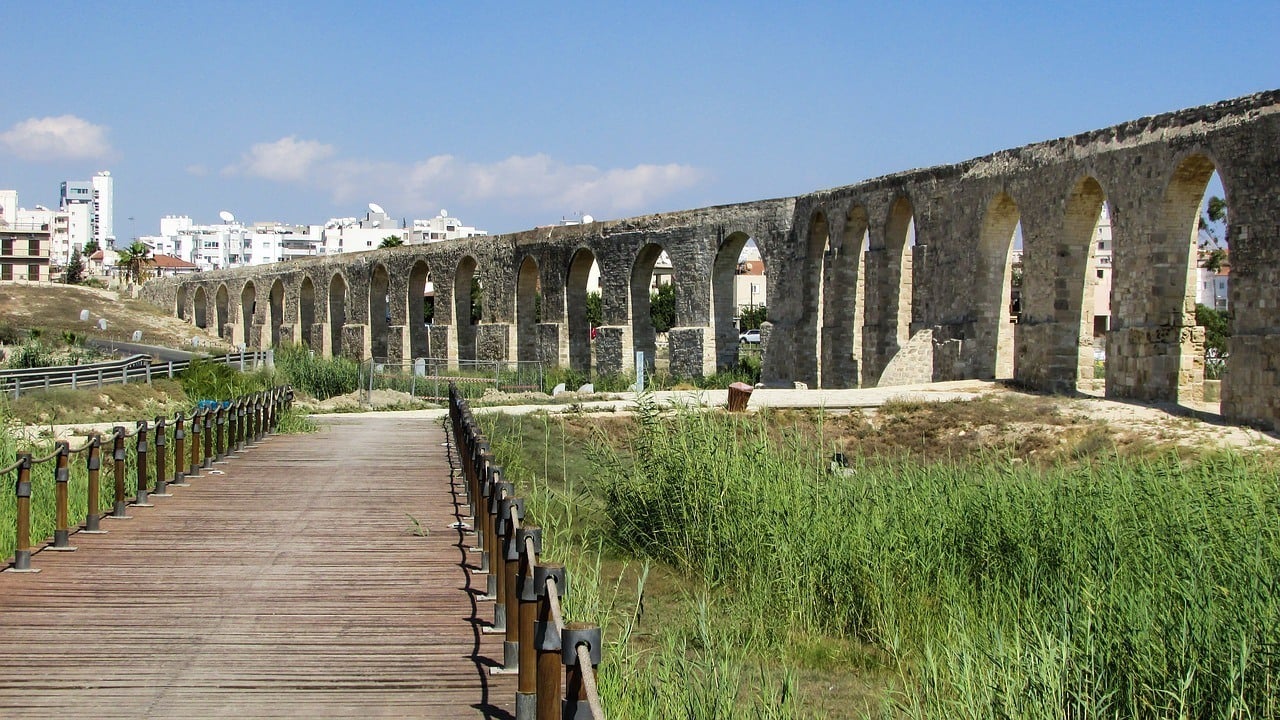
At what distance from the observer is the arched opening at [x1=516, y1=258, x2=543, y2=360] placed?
111 ft

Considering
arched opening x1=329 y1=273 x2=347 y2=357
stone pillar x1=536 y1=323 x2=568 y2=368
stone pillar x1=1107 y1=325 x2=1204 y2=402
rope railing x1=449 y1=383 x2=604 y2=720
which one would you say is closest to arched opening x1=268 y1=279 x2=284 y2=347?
arched opening x1=329 y1=273 x2=347 y2=357

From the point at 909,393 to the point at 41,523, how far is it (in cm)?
1302

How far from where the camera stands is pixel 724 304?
27.8 meters

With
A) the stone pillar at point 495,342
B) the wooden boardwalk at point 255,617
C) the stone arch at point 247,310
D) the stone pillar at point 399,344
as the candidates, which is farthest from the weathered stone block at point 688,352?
the stone arch at point 247,310

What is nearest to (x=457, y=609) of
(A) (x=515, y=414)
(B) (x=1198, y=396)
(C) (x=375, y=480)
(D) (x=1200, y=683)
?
(D) (x=1200, y=683)

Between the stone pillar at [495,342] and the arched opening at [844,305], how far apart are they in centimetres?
1087

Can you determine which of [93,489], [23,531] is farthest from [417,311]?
[23,531]

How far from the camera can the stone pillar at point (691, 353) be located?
27.4m

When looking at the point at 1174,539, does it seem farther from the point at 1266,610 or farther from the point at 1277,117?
the point at 1277,117

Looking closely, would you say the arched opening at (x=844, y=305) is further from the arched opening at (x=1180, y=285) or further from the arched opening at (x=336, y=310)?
the arched opening at (x=336, y=310)

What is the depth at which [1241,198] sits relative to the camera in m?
15.1

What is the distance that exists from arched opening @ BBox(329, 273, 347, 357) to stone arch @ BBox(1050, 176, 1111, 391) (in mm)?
29486

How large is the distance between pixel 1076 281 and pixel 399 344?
24151 mm

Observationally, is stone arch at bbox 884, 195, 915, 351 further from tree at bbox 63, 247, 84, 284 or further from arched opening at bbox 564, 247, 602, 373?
tree at bbox 63, 247, 84, 284
